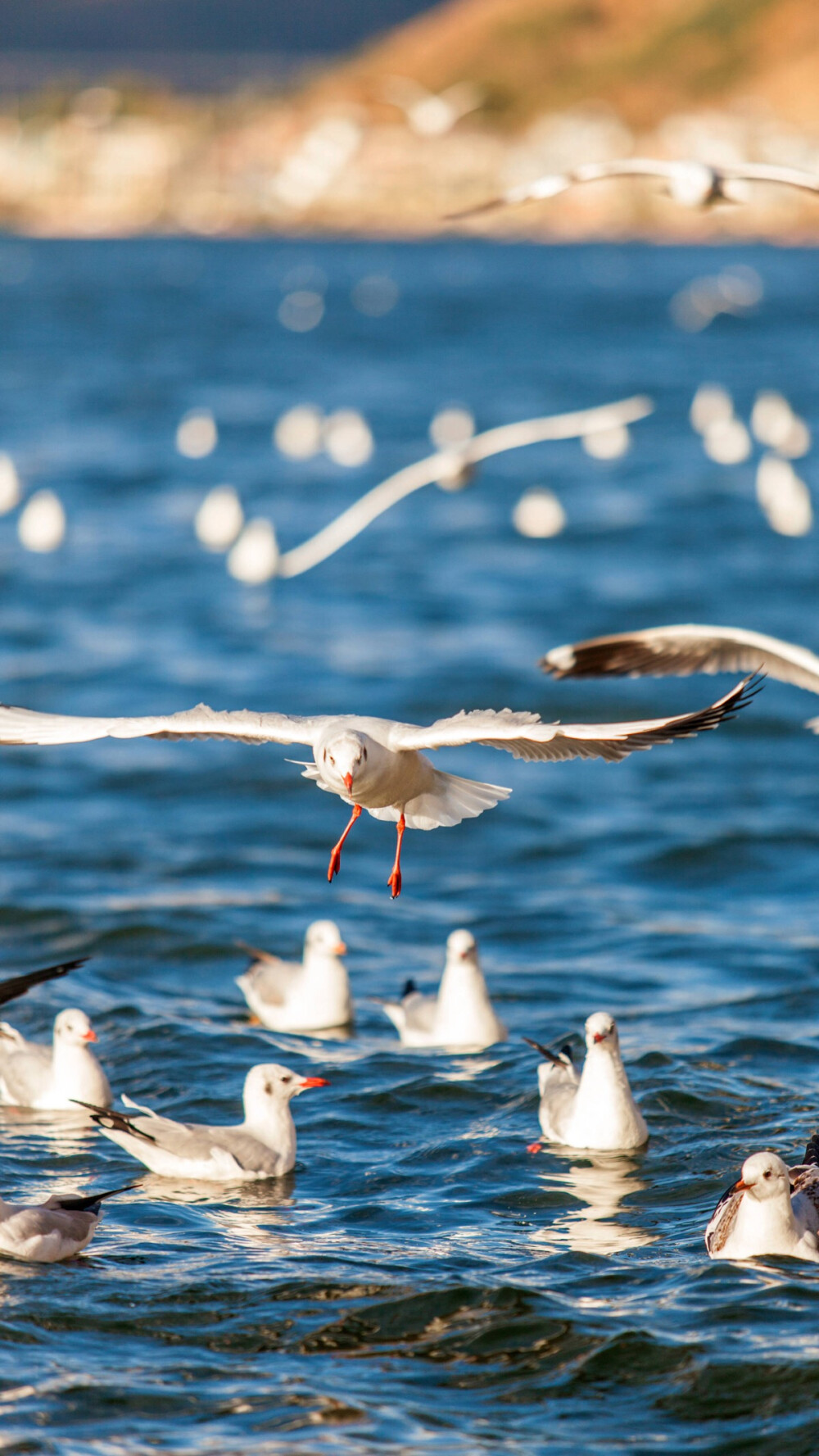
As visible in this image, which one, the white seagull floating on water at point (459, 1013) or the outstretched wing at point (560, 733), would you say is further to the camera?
the white seagull floating on water at point (459, 1013)

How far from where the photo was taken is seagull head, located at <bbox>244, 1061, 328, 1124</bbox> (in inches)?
394

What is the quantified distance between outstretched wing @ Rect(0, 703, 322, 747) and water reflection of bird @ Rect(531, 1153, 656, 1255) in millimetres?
2589

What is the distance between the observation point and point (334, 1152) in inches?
411

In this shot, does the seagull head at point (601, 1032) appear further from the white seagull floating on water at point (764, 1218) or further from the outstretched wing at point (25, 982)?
the outstretched wing at point (25, 982)

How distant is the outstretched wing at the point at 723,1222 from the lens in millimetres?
8617

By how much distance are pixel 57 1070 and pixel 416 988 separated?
296 cm

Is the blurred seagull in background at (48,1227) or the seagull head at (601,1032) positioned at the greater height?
the seagull head at (601,1032)

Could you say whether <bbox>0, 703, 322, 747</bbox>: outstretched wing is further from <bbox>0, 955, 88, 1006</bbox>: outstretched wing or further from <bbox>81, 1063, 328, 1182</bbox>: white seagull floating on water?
<bbox>81, 1063, 328, 1182</bbox>: white seagull floating on water

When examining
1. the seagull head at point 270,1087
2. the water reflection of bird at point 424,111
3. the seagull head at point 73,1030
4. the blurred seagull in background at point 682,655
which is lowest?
the seagull head at point 270,1087

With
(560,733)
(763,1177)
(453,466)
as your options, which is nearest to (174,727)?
(560,733)

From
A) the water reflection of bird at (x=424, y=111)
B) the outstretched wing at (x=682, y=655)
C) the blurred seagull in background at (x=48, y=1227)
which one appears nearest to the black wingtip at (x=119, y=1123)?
the blurred seagull in background at (x=48, y=1227)

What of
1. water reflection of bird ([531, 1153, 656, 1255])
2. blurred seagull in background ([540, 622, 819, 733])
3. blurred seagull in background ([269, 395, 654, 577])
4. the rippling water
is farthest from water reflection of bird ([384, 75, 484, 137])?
water reflection of bird ([531, 1153, 656, 1255])

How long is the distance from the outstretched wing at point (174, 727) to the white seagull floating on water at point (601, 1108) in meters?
2.60

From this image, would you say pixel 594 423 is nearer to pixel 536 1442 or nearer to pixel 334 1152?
pixel 334 1152
